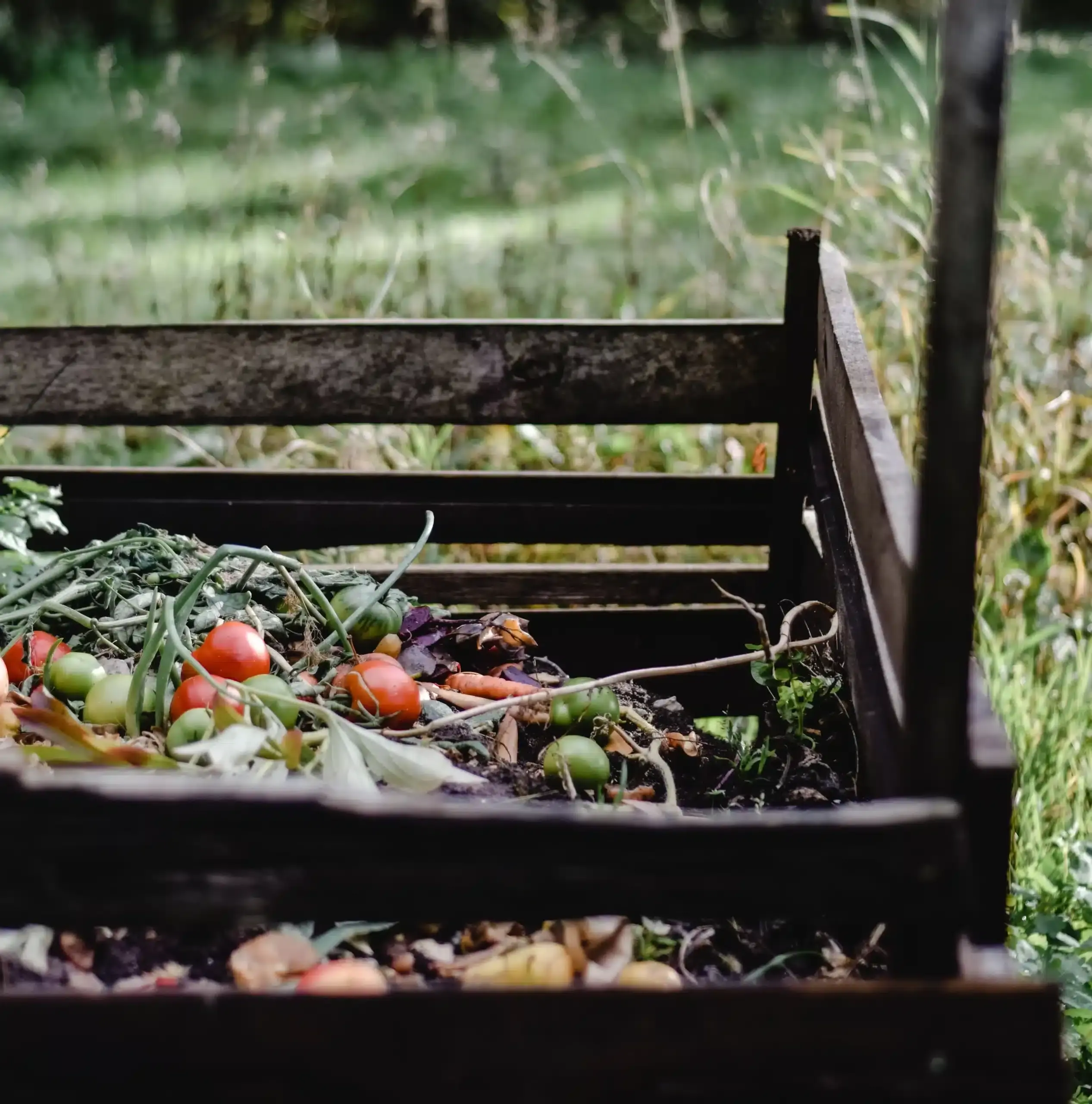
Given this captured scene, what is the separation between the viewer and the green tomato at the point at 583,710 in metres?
1.79

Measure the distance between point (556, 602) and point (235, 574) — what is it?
885 mm

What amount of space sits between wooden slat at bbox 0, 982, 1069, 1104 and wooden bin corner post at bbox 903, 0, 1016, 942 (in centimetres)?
18

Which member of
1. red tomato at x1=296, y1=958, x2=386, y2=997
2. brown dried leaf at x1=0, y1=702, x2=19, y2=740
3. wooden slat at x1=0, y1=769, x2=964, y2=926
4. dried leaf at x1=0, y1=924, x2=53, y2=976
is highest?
wooden slat at x1=0, y1=769, x2=964, y2=926

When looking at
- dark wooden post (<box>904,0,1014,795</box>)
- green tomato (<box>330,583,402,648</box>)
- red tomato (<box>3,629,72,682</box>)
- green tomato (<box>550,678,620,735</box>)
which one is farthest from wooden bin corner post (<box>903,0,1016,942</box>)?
red tomato (<box>3,629,72,682</box>)

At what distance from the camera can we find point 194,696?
5.39 feet

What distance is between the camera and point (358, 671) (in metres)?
1.71

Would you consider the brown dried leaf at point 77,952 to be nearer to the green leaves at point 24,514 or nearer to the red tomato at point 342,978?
the red tomato at point 342,978

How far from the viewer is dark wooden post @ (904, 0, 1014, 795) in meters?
0.89

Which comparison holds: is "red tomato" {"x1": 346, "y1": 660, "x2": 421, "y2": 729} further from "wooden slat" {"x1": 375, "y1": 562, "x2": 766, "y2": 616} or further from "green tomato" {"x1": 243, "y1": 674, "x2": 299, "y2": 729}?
"wooden slat" {"x1": 375, "y1": 562, "x2": 766, "y2": 616}

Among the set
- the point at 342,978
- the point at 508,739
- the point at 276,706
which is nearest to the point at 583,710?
the point at 508,739

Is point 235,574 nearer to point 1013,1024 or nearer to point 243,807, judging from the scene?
point 243,807

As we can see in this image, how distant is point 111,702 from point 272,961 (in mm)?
537

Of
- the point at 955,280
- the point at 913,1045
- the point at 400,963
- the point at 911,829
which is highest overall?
the point at 955,280

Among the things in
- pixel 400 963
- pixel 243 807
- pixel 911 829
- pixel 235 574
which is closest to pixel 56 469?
pixel 235 574
